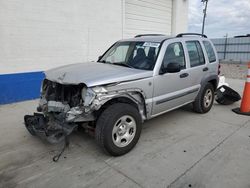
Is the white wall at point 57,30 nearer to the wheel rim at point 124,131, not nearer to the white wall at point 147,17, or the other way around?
the white wall at point 147,17

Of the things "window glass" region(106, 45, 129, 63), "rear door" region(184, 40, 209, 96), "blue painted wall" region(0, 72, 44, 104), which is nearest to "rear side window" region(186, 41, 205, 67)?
"rear door" region(184, 40, 209, 96)

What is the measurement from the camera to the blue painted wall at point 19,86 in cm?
581

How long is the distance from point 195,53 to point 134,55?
5.04 feet

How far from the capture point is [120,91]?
3.15 meters

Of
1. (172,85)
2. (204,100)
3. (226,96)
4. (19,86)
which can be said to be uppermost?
(172,85)

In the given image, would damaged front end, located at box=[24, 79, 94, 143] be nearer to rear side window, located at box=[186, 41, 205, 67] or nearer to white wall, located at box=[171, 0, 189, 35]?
rear side window, located at box=[186, 41, 205, 67]

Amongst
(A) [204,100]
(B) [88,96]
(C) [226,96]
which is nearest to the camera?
(B) [88,96]

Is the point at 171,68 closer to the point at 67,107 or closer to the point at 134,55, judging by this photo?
the point at 134,55

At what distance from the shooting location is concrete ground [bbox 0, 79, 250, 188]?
271cm

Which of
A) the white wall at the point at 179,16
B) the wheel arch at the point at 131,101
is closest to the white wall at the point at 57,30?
the white wall at the point at 179,16

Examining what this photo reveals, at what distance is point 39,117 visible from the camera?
3.62 m

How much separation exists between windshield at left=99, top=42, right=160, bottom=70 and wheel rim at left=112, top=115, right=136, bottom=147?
0.99 metres

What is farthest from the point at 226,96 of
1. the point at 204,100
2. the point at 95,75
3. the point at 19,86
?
the point at 19,86

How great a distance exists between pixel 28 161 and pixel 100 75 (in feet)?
5.59
